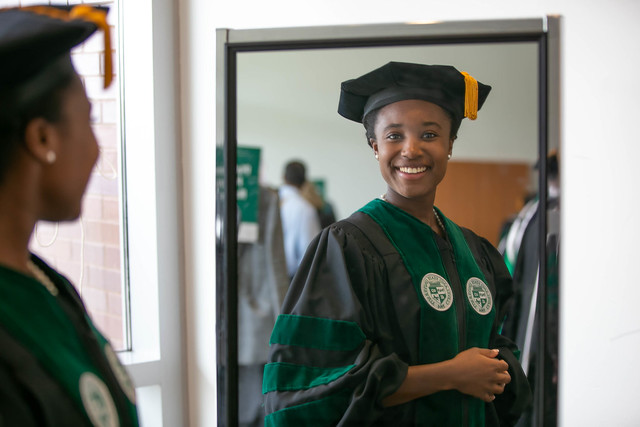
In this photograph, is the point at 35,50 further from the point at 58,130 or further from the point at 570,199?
the point at 570,199

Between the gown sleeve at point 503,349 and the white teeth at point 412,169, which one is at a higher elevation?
the white teeth at point 412,169

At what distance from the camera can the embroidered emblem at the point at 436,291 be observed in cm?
140

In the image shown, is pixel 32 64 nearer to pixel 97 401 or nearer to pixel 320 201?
pixel 97 401

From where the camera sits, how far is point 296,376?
1449mm

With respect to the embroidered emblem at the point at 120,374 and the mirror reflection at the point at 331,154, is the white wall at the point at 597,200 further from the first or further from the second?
the embroidered emblem at the point at 120,374

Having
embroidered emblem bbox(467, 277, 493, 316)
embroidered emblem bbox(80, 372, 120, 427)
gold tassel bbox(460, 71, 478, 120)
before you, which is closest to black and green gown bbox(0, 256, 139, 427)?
embroidered emblem bbox(80, 372, 120, 427)

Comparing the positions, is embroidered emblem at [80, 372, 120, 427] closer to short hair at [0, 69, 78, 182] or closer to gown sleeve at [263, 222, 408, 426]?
short hair at [0, 69, 78, 182]

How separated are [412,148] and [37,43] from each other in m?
0.87

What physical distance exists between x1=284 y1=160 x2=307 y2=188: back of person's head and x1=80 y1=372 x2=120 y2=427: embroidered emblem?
2.49 feet

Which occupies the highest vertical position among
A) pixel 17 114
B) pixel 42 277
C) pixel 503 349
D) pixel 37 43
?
pixel 37 43

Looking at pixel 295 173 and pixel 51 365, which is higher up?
pixel 295 173

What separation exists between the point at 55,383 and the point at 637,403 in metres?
1.44

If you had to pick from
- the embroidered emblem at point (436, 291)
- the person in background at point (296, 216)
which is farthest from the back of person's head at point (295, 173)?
the embroidered emblem at point (436, 291)

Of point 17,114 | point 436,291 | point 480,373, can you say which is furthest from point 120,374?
point 480,373
